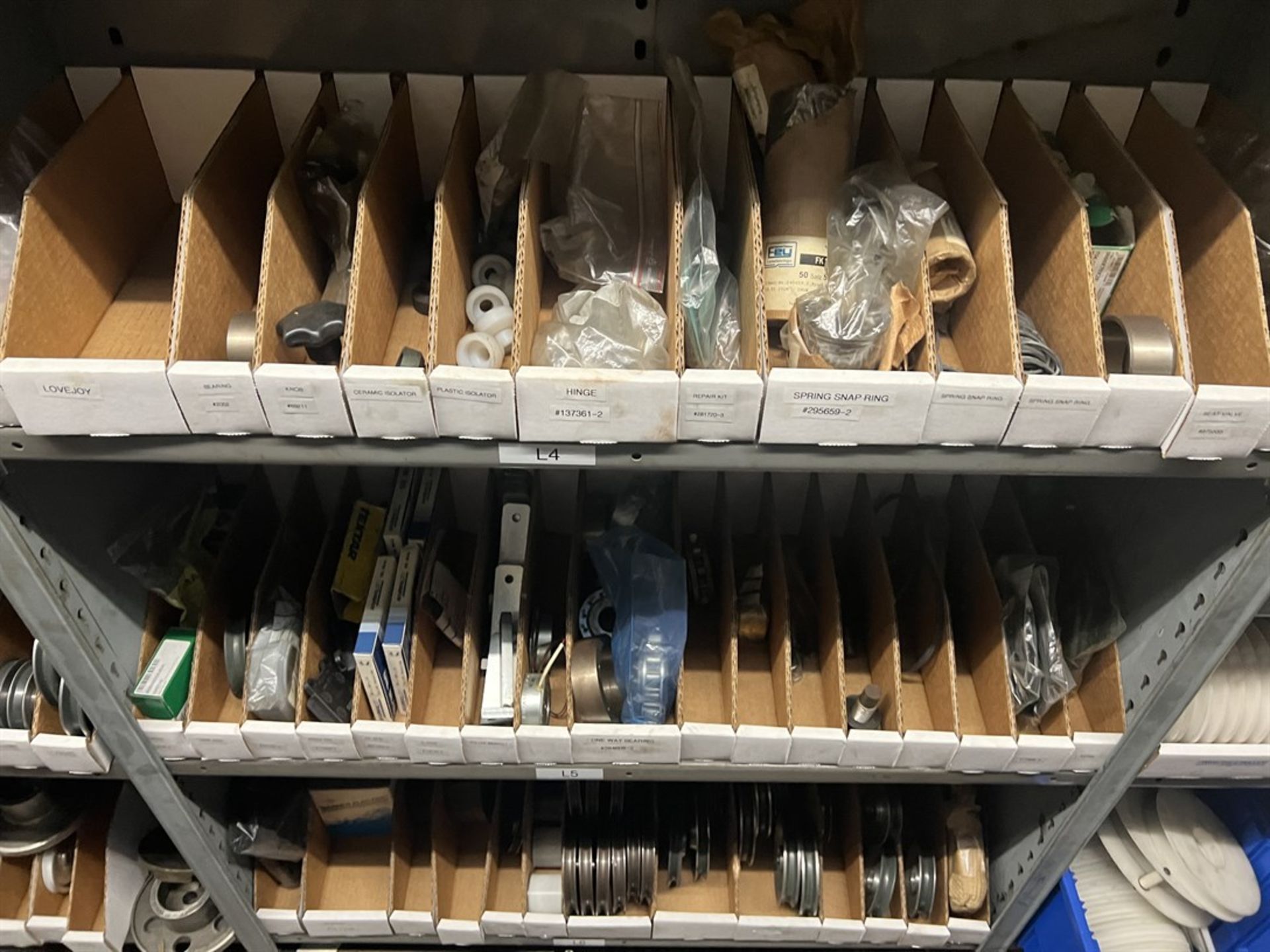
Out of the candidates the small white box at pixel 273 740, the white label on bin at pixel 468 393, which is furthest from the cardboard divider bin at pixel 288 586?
the white label on bin at pixel 468 393

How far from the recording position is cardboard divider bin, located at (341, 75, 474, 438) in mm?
829

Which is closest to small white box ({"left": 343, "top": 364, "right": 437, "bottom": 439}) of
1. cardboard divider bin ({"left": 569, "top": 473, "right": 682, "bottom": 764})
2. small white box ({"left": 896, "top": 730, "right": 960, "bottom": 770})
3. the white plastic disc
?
cardboard divider bin ({"left": 569, "top": 473, "right": 682, "bottom": 764})

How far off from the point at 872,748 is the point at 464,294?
2.61 feet

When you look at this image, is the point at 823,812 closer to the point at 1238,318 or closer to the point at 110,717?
the point at 1238,318

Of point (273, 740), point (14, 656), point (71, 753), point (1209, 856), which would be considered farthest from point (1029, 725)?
point (14, 656)

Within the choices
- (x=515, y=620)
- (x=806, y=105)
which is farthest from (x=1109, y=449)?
(x=515, y=620)

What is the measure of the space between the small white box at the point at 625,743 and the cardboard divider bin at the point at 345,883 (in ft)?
1.64

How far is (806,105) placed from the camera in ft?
3.33

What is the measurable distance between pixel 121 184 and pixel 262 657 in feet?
2.06

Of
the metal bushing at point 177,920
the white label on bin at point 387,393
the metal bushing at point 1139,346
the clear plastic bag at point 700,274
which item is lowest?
the metal bushing at point 177,920

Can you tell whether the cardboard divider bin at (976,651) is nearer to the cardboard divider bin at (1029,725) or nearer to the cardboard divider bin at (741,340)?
the cardboard divider bin at (1029,725)

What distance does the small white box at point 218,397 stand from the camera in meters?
0.81

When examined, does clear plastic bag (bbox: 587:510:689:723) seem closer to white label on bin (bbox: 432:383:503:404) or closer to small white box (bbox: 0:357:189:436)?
white label on bin (bbox: 432:383:503:404)

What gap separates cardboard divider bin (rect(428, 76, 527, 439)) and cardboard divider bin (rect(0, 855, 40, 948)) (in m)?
1.29
